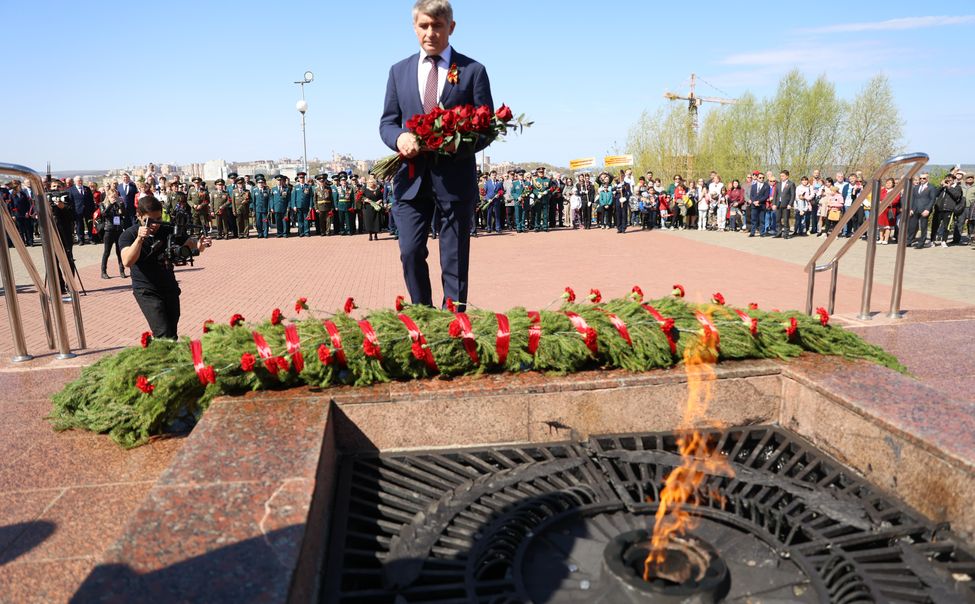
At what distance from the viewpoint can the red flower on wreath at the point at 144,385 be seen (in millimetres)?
2949

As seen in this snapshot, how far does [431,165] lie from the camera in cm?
422

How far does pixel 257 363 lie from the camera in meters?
3.04

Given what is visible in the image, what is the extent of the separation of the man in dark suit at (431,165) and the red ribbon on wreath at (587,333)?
122cm

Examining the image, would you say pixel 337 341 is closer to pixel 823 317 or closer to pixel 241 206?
pixel 823 317

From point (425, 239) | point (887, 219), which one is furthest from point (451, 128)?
point (887, 219)

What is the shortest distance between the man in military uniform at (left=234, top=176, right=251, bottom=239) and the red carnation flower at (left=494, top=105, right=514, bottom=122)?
18.5 meters

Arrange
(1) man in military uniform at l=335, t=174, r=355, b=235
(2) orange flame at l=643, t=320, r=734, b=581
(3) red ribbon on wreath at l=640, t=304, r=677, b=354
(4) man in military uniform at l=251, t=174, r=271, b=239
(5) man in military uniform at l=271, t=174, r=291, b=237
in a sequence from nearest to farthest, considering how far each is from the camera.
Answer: (2) orange flame at l=643, t=320, r=734, b=581, (3) red ribbon on wreath at l=640, t=304, r=677, b=354, (1) man in military uniform at l=335, t=174, r=355, b=235, (5) man in military uniform at l=271, t=174, r=291, b=237, (4) man in military uniform at l=251, t=174, r=271, b=239

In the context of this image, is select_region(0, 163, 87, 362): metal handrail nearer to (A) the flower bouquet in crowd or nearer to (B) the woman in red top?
(A) the flower bouquet in crowd

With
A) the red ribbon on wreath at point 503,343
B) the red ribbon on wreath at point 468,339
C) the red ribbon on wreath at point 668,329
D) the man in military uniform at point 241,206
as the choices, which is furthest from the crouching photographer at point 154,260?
the man in military uniform at point 241,206

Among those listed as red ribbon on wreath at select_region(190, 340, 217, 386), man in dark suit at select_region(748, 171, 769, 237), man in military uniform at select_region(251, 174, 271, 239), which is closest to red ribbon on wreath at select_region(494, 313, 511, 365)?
red ribbon on wreath at select_region(190, 340, 217, 386)

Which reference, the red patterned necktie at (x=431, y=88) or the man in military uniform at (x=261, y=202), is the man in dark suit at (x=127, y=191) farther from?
the red patterned necktie at (x=431, y=88)

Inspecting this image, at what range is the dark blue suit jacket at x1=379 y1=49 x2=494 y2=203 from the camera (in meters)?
4.21

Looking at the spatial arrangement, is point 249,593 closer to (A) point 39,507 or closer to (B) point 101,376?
(A) point 39,507

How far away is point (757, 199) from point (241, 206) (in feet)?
48.5
